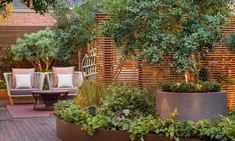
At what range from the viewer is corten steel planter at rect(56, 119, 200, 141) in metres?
6.64

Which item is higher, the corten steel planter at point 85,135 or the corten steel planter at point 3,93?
the corten steel planter at point 85,135

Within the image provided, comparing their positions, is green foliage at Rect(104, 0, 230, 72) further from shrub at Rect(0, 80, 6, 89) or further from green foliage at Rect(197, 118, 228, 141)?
shrub at Rect(0, 80, 6, 89)

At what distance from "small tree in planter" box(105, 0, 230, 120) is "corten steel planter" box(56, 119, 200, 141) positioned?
866 mm

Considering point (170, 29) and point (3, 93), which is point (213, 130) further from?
point (3, 93)

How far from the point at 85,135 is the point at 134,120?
34.0 inches

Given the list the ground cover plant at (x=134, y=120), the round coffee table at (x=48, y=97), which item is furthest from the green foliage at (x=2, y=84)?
the ground cover plant at (x=134, y=120)

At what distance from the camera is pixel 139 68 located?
9.32 m

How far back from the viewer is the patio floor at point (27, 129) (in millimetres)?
8500

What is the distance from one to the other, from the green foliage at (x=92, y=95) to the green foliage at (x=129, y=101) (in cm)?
52

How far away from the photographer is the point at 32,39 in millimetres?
16094

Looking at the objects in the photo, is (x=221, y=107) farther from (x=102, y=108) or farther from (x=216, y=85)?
(x=102, y=108)

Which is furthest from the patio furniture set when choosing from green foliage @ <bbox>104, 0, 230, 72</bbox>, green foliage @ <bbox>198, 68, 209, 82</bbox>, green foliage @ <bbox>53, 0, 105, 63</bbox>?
green foliage @ <bbox>104, 0, 230, 72</bbox>

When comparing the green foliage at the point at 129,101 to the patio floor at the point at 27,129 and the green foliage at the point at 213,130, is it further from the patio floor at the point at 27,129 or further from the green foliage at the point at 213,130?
the green foliage at the point at 213,130

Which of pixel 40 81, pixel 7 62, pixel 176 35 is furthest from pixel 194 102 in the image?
pixel 7 62
